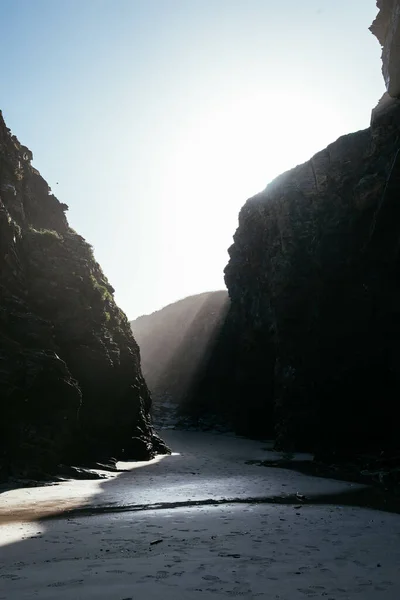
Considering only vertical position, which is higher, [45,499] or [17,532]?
[17,532]

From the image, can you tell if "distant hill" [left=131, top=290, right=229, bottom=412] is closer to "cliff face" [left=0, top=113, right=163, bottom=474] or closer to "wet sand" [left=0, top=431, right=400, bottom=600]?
"cliff face" [left=0, top=113, right=163, bottom=474]

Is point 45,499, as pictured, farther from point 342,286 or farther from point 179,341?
point 179,341

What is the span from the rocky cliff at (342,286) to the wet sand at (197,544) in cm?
1539

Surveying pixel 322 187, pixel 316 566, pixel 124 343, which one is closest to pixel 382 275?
pixel 322 187

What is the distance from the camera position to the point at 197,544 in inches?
344

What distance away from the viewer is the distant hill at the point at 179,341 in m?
90.3

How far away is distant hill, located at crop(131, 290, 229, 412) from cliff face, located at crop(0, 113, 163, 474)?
1957 inches

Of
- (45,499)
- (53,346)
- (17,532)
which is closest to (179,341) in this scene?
(53,346)

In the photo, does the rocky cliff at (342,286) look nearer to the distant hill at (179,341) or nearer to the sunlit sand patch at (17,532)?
the sunlit sand patch at (17,532)

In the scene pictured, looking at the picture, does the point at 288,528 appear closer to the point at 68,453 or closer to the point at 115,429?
the point at 68,453

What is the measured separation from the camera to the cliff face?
74.1 feet

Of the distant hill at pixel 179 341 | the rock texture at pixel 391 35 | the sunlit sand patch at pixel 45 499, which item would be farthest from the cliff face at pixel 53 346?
the distant hill at pixel 179 341

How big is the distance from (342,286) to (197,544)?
29519mm

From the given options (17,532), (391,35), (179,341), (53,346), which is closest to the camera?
(17,532)
